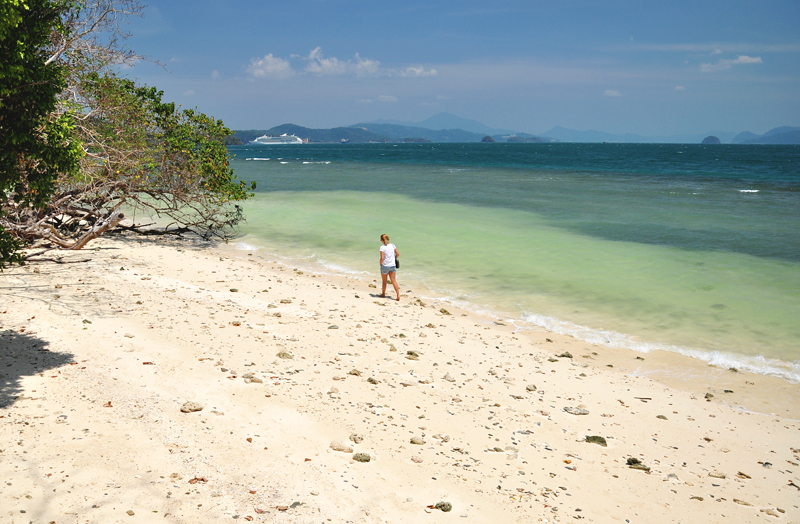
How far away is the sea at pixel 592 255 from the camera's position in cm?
1102

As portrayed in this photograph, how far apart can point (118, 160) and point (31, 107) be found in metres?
8.87

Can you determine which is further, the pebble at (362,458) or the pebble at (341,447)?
the pebble at (341,447)

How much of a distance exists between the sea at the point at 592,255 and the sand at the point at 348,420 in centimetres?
159

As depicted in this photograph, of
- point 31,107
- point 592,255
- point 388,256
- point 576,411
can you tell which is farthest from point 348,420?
point 592,255

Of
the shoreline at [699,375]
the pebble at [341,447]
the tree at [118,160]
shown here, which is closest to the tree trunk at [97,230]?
the tree at [118,160]

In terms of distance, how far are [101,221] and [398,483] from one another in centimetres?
1366

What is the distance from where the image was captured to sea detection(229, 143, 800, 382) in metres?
11.0

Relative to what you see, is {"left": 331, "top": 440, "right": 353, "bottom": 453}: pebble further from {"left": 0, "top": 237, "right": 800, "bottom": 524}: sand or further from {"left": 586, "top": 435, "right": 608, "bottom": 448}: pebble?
{"left": 586, "top": 435, "right": 608, "bottom": 448}: pebble

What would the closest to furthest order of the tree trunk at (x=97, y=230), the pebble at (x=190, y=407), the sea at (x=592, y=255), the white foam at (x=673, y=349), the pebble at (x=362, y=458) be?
the pebble at (x=362, y=458), the pebble at (x=190, y=407), the white foam at (x=673, y=349), the sea at (x=592, y=255), the tree trunk at (x=97, y=230)

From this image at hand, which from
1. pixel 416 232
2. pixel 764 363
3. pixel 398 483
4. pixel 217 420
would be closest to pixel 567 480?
pixel 398 483

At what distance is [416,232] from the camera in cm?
2122

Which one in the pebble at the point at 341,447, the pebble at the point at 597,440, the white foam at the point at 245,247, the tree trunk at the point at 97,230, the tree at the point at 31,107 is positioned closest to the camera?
the tree at the point at 31,107

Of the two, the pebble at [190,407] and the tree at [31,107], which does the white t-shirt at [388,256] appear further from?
the tree at [31,107]

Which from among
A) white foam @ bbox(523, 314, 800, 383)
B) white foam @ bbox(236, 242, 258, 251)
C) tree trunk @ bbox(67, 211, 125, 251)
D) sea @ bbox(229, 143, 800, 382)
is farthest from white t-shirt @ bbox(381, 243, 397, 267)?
tree trunk @ bbox(67, 211, 125, 251)
